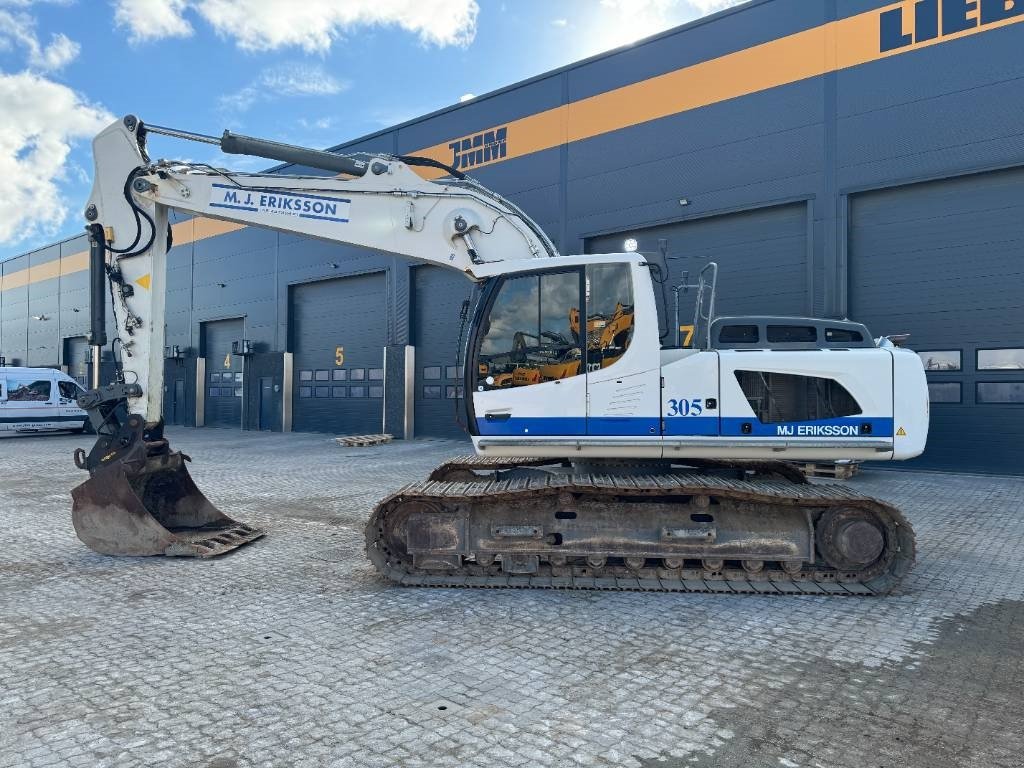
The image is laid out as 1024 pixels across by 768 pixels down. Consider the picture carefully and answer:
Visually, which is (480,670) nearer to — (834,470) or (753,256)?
(834,470)

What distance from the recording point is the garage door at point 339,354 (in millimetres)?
22156

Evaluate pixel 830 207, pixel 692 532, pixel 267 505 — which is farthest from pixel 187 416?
pixel 692 532

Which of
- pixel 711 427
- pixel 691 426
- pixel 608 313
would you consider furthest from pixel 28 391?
pixel 711 427

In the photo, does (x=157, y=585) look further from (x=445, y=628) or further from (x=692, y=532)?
(x=692, y=532)

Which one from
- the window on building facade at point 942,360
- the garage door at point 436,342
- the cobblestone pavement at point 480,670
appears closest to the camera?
the cobblestone pavement at point 480,670

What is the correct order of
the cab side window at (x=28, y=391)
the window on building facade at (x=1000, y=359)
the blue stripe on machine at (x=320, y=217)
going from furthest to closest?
the cab side window at (x=28, y=391) < the window on building facade at (x=1000, y=359) < the blue stripe on machine at (x=320, y=217)

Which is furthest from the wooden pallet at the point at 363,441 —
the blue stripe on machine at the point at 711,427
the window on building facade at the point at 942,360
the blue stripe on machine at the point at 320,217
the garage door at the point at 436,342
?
the blue stripe on machine at the point at 711,427

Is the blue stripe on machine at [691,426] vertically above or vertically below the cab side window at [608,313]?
below

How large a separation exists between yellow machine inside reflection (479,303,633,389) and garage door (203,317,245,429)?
23.5 meters

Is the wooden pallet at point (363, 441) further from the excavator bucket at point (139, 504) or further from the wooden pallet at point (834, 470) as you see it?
the wooden pallet at point (834, 470)

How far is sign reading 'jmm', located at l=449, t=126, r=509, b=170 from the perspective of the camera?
1920cm

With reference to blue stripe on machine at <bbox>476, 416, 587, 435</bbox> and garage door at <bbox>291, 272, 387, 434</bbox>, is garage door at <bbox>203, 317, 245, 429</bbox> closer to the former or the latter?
garage door at <bbox>291, 272, 387, 434</bbox>

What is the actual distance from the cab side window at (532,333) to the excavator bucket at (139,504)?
3.46 m

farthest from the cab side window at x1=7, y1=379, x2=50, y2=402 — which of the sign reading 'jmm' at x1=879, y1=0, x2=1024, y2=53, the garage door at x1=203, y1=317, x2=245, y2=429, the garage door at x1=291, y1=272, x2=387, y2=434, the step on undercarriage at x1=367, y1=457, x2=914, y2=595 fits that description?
the sign reading 'jmm' at x1=879, y1=0, x2=1024, y2=53
